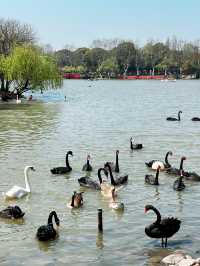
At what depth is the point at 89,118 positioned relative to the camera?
45.8 m

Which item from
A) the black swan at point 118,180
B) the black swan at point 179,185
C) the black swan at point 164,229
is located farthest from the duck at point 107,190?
the black swan at point 164,229

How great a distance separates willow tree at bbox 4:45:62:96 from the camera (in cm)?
6078

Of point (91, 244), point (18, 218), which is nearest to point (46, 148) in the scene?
point (18, 218)

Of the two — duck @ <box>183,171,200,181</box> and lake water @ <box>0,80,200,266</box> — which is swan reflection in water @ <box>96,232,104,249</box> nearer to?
lake water @ <box>0,80,200,266</box>

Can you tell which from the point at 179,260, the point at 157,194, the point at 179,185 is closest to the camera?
the point at 179,260

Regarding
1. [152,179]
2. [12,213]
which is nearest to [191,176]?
[152,179]

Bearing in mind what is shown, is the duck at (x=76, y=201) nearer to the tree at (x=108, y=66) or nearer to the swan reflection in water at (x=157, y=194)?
the swan reflection in water at (x=157, y=194)

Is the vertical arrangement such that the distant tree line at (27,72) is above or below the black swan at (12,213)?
above

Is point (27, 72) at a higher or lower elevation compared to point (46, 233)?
higher

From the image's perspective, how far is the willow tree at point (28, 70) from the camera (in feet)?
199

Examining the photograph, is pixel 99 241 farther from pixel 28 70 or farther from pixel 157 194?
pixel 28 70

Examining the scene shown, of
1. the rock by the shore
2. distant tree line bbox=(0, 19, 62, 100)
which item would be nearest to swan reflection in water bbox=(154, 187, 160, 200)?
the rock by the shore

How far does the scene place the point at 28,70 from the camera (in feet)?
200

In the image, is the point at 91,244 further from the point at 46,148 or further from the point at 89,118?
the point at 89,118
